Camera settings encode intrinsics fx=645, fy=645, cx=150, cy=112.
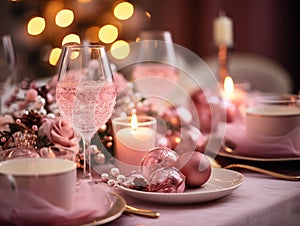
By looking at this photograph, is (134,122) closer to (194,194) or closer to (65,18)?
(194,194)

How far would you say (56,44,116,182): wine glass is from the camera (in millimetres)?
1237

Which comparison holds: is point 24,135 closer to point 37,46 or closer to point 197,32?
point 37,46

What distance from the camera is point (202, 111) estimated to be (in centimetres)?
184

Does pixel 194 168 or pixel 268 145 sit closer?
pixel 194 168

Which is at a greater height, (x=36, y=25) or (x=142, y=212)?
(x=36, y=25)

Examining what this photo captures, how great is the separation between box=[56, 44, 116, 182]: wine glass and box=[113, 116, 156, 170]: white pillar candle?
13 cm

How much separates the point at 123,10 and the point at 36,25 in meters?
0.63

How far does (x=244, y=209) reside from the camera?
112 centimetres

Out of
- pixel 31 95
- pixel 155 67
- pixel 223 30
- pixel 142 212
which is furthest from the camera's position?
pixel 223 30

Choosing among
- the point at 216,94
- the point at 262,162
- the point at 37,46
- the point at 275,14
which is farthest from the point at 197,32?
the point at 262,162

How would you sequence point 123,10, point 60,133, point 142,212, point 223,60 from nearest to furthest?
point 142,212 → point 60,133 → point 223,60 → point 123,10

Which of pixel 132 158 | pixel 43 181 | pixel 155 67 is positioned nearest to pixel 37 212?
pixel 43 181

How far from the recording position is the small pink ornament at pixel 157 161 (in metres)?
1.22

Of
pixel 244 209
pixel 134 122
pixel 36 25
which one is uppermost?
pixel 36 25
